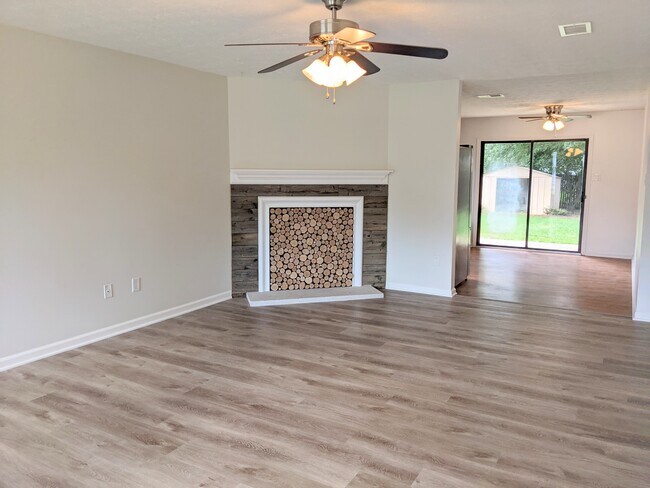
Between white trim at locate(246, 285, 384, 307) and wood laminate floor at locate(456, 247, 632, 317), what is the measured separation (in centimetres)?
117

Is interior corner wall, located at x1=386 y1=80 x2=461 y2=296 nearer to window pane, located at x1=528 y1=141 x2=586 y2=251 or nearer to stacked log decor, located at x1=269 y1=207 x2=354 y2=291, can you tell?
stacked log decor, located at x1=269 y1=207 x2=354 y2=291

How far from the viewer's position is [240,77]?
5.25m

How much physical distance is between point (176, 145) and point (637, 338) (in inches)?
176

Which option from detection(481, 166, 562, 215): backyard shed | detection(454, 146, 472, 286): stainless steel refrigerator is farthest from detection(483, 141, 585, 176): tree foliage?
detection(454, 146, 472, 286): stainless steel refrigerator

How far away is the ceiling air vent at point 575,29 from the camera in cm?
340

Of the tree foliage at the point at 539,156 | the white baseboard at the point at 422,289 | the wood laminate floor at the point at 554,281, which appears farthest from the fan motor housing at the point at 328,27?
the tree foliage at the point at 539,156

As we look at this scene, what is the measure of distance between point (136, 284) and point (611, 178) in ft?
25.9

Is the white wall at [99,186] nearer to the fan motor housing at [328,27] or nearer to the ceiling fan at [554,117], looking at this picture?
the fan motor housing at [328,27]

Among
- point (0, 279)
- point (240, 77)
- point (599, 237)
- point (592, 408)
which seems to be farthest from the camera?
point (599, 237)

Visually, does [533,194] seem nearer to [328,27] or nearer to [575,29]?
[575,29]

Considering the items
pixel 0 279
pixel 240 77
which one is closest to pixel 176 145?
pixel 240 77

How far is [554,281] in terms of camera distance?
6590 millimetres

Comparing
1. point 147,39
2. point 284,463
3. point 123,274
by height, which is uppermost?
point 147,39

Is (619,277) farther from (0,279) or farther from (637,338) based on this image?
(0,279)
